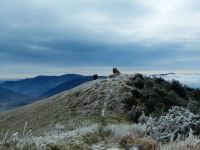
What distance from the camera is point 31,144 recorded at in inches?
486

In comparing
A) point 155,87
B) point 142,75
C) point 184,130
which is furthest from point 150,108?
point 184,130

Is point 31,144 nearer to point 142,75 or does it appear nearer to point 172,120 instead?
point 172,120

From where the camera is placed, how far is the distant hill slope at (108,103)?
1415 inches

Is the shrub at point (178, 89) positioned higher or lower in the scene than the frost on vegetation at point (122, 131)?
higher

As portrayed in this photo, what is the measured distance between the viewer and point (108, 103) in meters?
37.7

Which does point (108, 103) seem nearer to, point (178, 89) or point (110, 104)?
point (110, 104)

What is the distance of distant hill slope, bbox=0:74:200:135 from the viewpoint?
35938mm

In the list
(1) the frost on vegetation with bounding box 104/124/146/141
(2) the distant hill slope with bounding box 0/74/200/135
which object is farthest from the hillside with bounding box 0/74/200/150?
(1) the frost on vegetation with bounding box 104/124/146/141

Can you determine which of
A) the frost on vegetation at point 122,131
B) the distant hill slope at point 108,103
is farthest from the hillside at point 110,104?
the frost on vegetation at point 122,131

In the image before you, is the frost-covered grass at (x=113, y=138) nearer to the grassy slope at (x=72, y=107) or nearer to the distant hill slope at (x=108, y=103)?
the distant hill slope at (x=108, y=103)

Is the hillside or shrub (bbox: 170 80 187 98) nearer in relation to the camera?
the hillside

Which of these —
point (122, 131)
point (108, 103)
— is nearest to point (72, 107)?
point (108, 103)

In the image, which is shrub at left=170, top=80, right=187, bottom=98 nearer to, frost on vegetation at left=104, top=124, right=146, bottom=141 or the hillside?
the hillside

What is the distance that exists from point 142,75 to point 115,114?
12.4 m
